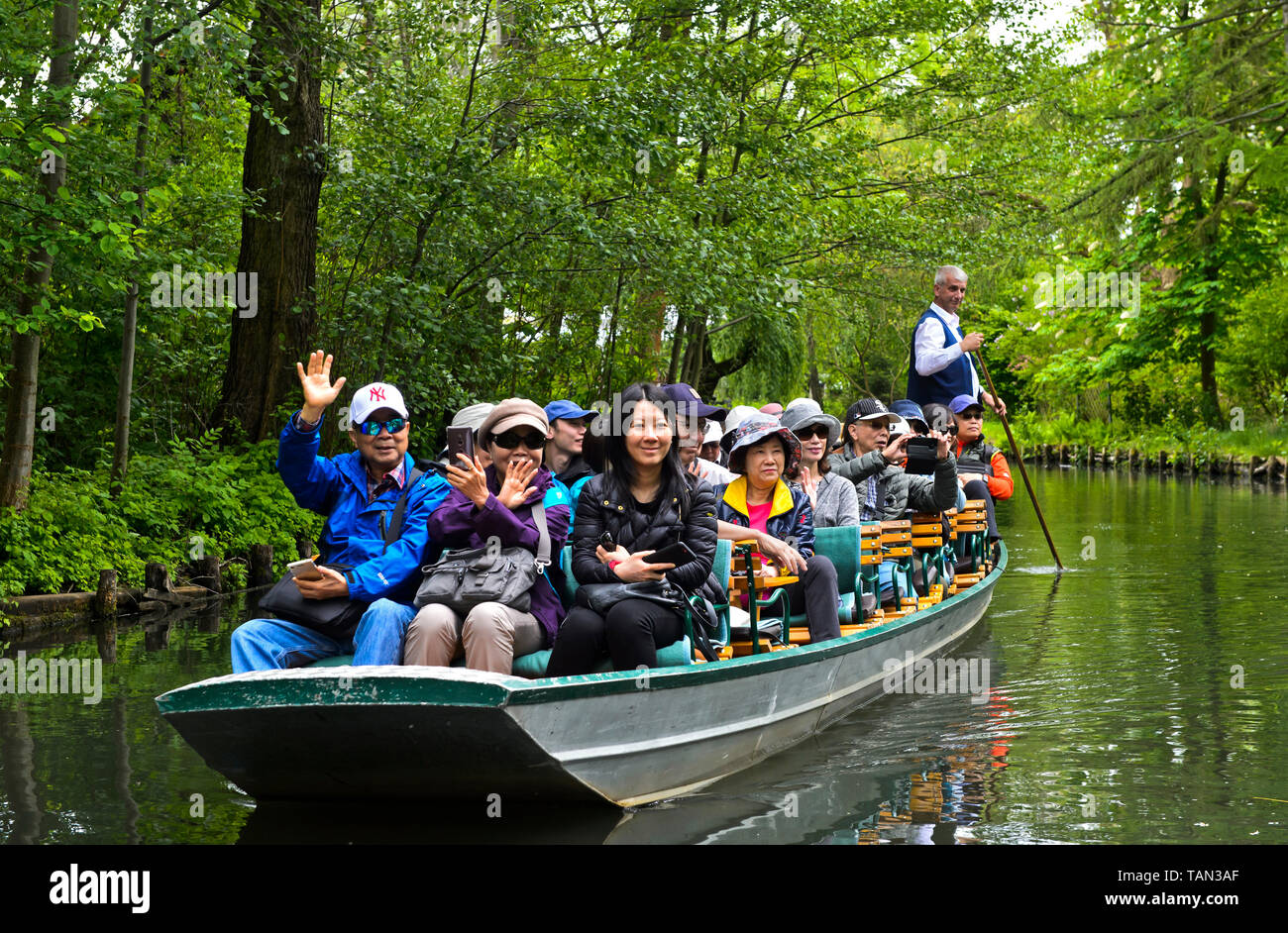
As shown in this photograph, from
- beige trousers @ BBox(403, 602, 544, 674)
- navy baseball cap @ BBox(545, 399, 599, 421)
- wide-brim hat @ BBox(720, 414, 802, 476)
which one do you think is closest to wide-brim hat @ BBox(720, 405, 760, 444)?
wide-brim hat @ BBox(720, 414, 802, 476)

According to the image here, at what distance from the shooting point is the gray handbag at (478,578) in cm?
542

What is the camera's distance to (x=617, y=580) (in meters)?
5.51

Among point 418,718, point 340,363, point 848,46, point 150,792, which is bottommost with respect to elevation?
point 150,792

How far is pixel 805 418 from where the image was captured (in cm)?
770

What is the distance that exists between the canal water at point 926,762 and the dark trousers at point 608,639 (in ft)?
2.00

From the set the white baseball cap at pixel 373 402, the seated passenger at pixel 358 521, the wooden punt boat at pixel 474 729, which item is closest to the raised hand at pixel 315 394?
the seated passenger at pixel 358 521

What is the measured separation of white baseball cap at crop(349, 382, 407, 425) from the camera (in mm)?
5820

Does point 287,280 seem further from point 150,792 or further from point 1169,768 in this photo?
point 1169,768

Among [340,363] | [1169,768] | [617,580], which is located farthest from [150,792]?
[340,363]

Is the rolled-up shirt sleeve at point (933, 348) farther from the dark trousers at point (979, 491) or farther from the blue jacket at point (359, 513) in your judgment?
the blue jacket at point (359, 513)

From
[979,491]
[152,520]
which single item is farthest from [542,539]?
[152,520]

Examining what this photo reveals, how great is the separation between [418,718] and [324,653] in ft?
4.04

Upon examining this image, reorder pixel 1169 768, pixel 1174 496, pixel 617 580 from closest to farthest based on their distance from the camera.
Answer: pixel 617 580, pixel 1169 768, pixel 1174 496

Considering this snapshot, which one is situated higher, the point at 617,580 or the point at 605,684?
the point at 617,580
